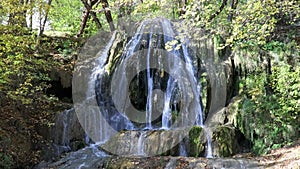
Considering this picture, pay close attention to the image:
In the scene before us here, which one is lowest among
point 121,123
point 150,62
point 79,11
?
point 121,123

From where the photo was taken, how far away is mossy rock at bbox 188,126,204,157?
26.0ft

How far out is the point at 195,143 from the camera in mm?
7996

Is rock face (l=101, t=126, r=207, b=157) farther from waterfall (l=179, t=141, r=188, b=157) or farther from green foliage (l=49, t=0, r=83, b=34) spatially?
green foliage (l=49, t=0, r=83, b=34)

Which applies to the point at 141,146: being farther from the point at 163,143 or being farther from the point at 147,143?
the point at 163,143

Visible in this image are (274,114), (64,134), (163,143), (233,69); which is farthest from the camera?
(233,69)

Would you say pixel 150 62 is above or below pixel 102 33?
below

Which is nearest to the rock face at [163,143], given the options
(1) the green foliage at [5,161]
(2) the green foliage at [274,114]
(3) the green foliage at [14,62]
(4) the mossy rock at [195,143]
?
(4) the mossy rock at [195,143]

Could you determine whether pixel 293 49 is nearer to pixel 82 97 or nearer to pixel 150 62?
pixel 150 62

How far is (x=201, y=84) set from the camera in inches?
407

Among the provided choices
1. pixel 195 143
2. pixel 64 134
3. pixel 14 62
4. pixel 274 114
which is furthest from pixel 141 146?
pixel 274 114

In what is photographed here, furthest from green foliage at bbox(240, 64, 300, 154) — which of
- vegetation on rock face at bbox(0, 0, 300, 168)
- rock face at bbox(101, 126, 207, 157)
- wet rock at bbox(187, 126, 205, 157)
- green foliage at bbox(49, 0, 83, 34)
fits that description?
green foliage at bbox(49, 0, 83, 34)

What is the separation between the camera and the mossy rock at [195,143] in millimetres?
7938

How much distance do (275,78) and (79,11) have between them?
12886 mm

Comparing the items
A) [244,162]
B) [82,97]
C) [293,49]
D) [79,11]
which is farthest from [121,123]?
[79,11]
